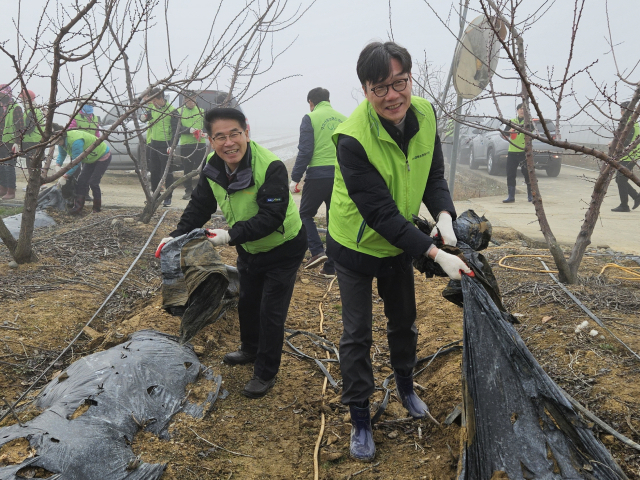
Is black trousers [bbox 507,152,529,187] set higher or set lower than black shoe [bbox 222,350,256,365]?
higher

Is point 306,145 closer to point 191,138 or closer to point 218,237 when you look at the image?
point 218,237

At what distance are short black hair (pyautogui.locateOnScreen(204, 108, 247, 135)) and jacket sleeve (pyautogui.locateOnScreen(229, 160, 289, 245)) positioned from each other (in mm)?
277

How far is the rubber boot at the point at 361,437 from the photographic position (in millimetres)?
2467

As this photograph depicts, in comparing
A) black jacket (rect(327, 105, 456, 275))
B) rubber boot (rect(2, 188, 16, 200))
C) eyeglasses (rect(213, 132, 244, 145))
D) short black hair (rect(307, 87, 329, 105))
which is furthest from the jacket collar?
rubber boot (rect(2, 188, 16, 200))

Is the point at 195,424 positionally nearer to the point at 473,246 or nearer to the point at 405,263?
the point at 405,263

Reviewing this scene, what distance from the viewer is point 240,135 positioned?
2770 mm

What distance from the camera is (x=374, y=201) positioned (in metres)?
2.19

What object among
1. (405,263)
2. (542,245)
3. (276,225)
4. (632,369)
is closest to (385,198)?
(405,263)

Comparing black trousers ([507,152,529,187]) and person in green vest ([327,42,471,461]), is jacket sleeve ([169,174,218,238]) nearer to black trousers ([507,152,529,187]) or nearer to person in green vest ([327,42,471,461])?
person in green vest ([327,42,471,461])

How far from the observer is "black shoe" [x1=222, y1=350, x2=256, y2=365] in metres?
3.40

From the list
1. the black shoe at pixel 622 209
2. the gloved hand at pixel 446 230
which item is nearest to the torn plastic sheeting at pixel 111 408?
the gloved hand at pixel 446 230

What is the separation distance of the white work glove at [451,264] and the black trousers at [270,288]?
1.07m

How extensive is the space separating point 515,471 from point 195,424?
155 centimetres

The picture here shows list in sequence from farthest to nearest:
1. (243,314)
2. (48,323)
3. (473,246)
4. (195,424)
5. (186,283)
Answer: (48,323) < (243,314) < (186,283) < (195,424) < (473,246)
